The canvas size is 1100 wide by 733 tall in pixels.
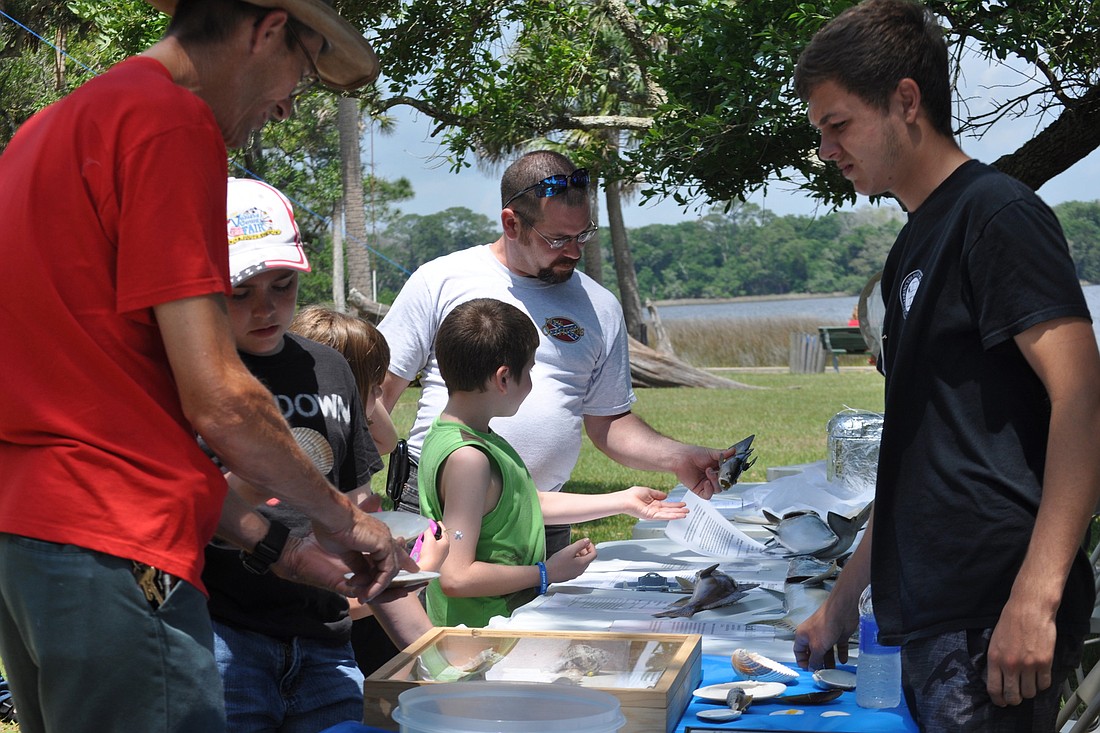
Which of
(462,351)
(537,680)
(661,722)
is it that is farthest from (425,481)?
(661,722)

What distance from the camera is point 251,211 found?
Answer: 2051 mm

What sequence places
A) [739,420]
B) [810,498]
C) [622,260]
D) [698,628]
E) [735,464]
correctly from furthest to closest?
1. [622,260]
2. [739,420]
3. [810,498]
4. [735,464]
5. [698,628]

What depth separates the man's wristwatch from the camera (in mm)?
1701

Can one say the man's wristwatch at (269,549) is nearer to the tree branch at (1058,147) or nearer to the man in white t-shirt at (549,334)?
the man in white t-shirt at (549,334)

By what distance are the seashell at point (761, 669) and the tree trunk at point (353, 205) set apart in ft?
70.7

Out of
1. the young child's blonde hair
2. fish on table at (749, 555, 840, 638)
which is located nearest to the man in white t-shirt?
the young child's blonde hair

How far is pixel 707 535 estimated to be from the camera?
3467mm

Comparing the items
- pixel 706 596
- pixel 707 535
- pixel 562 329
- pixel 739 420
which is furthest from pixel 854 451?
pixel 739 420

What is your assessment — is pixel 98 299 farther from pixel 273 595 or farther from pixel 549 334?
pixel 549 334

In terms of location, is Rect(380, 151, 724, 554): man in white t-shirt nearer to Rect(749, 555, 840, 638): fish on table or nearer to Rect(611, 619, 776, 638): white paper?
Rect(749, 555, 840, 638): fish on table

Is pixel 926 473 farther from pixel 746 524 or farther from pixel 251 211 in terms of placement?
pixel 746 524

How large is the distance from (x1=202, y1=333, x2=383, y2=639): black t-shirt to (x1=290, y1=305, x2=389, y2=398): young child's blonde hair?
1.74ft

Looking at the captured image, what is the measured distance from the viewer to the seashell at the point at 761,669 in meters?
2.01

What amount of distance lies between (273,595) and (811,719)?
962 millimetres
